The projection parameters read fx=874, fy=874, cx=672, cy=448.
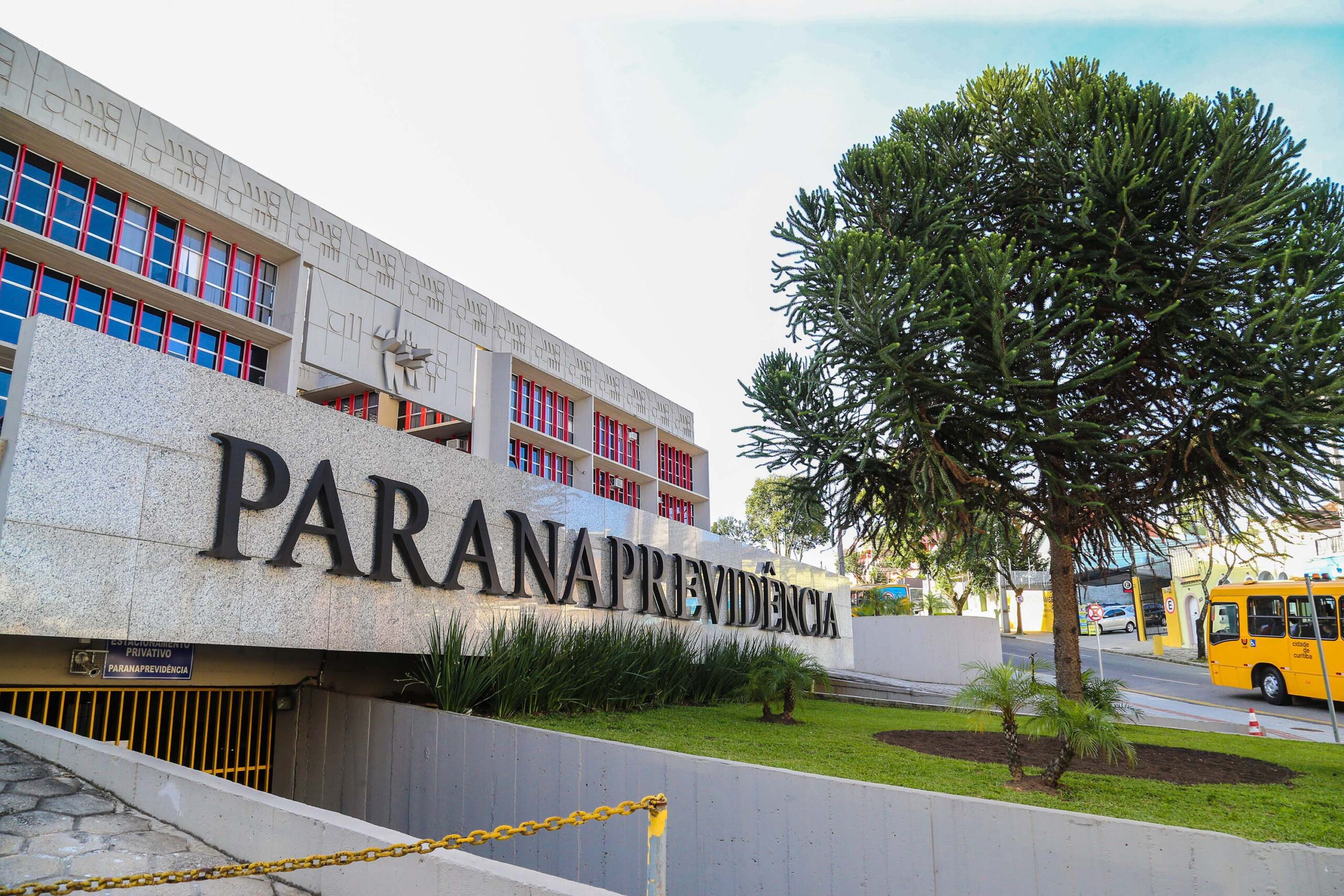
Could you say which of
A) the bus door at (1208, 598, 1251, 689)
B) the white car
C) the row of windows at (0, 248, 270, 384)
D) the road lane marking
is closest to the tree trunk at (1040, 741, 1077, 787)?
the row of windows at (0, 248, 270, 384)

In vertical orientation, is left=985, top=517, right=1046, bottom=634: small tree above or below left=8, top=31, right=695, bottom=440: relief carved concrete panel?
below

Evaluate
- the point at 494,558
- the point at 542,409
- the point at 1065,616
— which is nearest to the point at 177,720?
the point at 494,558

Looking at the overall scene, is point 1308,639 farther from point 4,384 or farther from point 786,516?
point 4,384

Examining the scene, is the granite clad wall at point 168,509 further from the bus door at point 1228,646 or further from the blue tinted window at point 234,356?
the bus door at point 1228,646

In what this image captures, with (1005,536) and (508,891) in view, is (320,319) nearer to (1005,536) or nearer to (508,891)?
(1005,536)

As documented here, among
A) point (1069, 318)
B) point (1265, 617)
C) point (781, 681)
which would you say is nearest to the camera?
point (1069, 318)

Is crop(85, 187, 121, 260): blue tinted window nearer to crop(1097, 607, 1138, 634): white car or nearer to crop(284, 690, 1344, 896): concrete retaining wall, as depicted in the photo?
crop(284, 690, 1344, 896): concrete retaining wall

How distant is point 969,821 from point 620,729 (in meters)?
4.58

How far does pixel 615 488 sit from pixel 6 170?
14778 mm

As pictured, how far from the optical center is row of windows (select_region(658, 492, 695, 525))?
2591 cm

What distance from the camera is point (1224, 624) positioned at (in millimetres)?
19422

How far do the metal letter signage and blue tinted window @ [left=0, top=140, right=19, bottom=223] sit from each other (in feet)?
23.1

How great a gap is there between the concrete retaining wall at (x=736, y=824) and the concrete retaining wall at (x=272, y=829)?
9.32 ft

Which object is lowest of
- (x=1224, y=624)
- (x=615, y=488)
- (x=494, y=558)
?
(x=1224, y=624)
